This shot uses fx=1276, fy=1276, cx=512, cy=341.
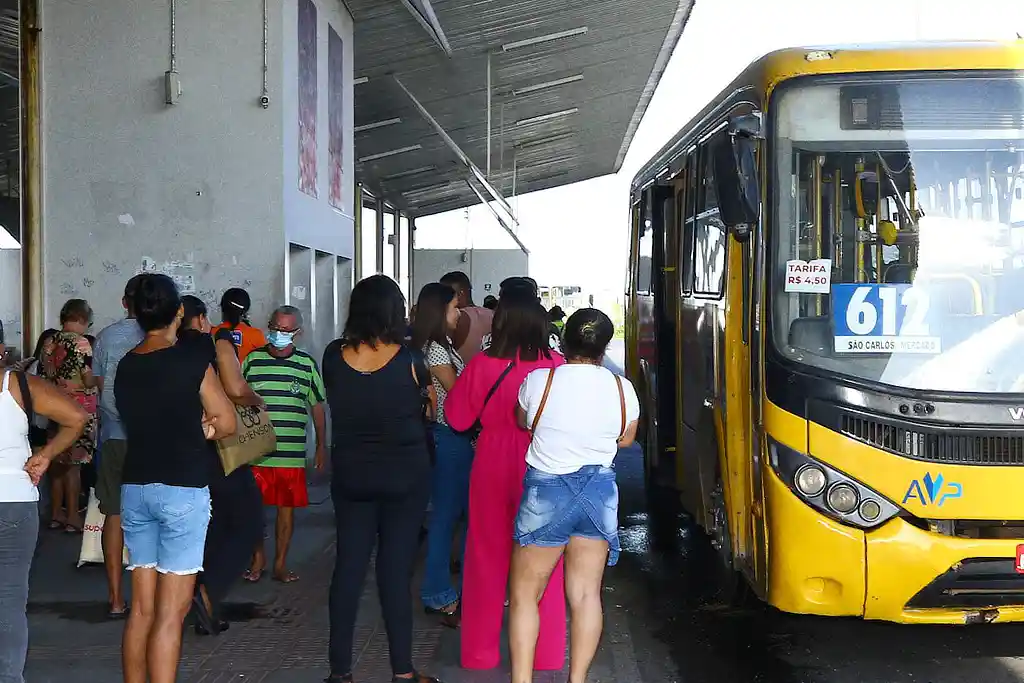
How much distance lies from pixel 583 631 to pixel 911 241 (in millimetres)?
2434

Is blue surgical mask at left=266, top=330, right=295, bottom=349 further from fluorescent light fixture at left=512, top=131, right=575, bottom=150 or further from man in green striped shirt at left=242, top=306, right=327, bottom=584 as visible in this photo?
fluorescent light fixture at left=512, top=131, right=575, bottom=150

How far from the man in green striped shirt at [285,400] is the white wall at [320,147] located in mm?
3938

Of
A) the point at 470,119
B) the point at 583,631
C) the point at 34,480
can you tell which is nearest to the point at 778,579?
the point at 583,631

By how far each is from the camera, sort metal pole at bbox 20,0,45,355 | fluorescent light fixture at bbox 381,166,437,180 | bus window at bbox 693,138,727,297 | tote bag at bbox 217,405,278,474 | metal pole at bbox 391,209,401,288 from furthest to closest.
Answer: metal pole at bbox 391,209,401,288, fluorescent light fixture at bbox 381,166,437,180, metal pole at bbox 20,0,45,355, bus window at bbox 693,138,727,297, tote bag at bbox 217,405,278,474

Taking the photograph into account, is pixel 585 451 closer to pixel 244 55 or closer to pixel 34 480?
pixel 34 480

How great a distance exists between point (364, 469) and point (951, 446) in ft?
8.63

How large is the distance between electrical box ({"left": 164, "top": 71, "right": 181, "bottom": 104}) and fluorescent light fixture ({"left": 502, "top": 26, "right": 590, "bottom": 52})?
8691 millimetres

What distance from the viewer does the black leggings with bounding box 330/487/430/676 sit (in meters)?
5.54

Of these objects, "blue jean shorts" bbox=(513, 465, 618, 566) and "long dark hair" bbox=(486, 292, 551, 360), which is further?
"long dark hair" bbox=(486, 292, 551, 360)

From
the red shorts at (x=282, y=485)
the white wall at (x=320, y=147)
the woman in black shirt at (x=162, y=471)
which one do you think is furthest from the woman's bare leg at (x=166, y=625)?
the white wall at (x=320, y=147)

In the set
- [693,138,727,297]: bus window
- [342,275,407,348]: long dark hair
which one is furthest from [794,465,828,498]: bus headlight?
[342,275,407,348]: long dark hair

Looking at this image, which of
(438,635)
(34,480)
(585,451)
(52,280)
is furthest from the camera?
(52,280)

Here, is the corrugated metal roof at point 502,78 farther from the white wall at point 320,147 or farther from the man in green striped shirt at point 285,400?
the man in green striped shirt at point 285,400

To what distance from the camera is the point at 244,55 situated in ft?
37.8
